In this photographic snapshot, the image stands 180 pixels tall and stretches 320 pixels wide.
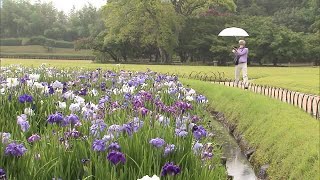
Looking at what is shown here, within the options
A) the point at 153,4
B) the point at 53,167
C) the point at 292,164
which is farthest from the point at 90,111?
the point at 153,4

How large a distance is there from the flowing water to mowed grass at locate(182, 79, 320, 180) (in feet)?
0.70

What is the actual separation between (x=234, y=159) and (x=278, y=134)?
111 centimetres

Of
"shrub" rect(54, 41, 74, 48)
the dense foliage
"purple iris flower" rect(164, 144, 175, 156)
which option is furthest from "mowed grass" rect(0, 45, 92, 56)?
"purple iris flower" rect(164, 144, 175, 156)

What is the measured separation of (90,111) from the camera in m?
4.68

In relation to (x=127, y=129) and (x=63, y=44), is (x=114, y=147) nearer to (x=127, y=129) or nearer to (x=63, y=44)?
(x=127, y=129)

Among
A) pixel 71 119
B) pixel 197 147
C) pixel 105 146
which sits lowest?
pixel 197 147

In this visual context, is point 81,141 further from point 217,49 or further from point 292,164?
point 217,49

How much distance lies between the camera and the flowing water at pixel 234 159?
7131 mm

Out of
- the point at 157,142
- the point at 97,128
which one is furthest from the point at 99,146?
the point at 97,128

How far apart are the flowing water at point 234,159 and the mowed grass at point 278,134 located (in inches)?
8.4

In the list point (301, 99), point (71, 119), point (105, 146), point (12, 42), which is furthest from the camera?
point (12, 42)

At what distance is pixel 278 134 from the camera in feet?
23.8

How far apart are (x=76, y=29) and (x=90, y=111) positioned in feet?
211

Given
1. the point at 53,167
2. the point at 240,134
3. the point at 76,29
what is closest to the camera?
the point at 53,167
